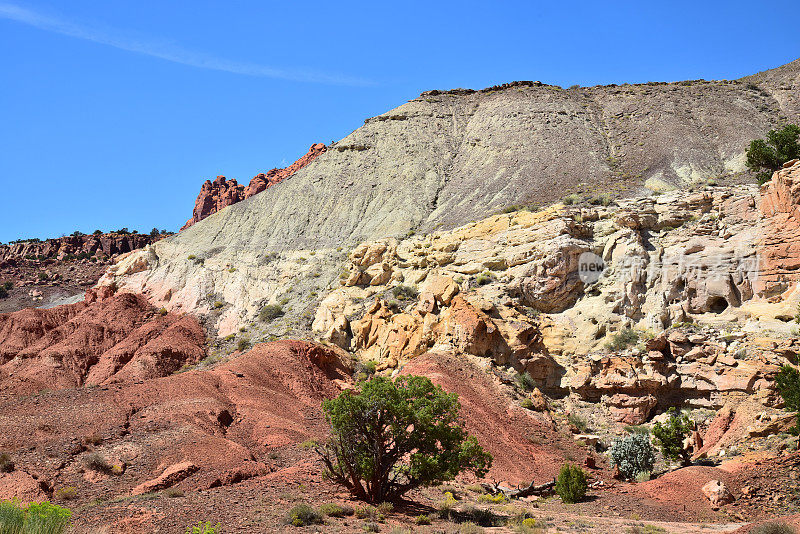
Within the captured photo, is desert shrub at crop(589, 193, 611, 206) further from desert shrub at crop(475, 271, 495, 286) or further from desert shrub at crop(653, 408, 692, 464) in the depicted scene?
desert shrub at crop(653, 408, 692, 464)

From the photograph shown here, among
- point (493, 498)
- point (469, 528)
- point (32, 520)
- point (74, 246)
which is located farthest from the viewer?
point (74, 246)

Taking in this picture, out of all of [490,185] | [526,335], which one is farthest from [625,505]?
[490,185]

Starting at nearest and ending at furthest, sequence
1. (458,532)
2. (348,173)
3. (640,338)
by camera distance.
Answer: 1. (458,532)
2. (640,338)
3. (348,173)

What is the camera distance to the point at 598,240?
3850cm

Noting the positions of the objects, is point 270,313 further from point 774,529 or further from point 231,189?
point 231,189

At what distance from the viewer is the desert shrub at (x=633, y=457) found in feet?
83.1

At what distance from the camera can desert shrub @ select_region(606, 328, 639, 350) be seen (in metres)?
32.8

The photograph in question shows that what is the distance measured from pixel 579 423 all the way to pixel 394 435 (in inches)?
558

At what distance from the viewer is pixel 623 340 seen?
3291 centimetres

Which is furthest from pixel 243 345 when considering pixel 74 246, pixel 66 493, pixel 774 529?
pixel 74 246

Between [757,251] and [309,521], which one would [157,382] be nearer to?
[309,521]

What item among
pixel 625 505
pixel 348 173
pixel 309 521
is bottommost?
pixel 625 505

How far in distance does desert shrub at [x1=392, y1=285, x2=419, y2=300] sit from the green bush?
27613 mm

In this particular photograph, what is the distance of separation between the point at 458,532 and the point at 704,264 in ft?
79.6
